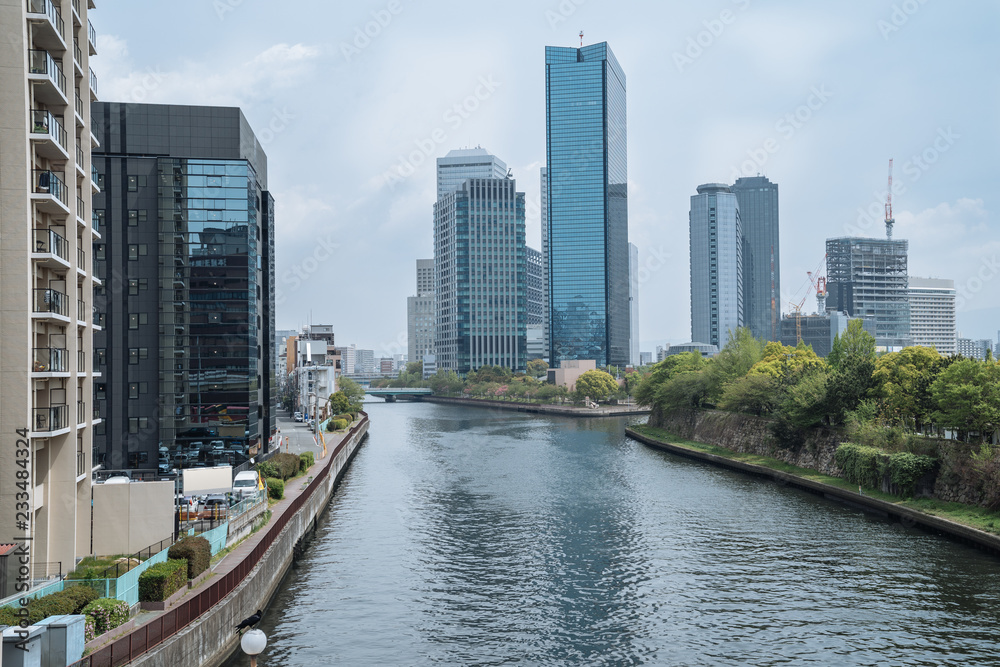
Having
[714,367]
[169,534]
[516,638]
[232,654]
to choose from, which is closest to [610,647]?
[516,638]

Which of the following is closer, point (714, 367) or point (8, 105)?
point (8, 105)

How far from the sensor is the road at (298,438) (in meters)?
79.1

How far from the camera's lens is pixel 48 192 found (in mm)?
29531

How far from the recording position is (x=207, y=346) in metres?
67.8

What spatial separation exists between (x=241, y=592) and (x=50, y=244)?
50.0ft

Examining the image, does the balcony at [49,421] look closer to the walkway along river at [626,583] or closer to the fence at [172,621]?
the fence at [172,621]

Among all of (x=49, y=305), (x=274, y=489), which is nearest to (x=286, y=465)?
(x=274, y=489)

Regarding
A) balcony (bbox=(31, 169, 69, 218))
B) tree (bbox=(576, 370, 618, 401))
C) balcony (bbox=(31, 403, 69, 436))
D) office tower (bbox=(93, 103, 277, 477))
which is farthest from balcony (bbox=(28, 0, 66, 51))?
tree (bbox=(576, 370, 618, 401))

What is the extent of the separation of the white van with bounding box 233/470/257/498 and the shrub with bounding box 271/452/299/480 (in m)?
Result: 4.26

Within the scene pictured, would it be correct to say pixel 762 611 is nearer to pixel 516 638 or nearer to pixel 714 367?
pixel 516 638

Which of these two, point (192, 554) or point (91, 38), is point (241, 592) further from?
point (91, 38)

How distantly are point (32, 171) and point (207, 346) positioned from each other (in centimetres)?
3995

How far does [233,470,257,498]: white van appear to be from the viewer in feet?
157

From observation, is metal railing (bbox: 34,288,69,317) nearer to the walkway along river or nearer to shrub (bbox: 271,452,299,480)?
the walkway along river
